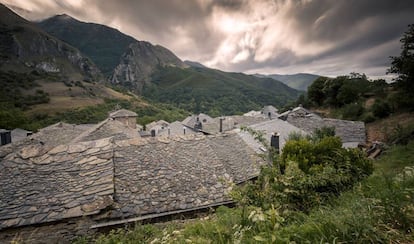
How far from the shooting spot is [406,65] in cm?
1748

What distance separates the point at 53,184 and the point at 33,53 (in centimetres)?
14322

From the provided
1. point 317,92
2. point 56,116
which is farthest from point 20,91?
point 317,92

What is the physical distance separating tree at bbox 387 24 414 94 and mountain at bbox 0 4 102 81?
12438 centimetres

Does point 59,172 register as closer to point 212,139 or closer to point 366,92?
point 212,139

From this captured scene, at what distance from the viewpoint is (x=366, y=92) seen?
3591 cm

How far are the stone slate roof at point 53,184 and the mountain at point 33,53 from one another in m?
115

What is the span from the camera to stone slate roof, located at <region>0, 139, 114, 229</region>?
4535mm

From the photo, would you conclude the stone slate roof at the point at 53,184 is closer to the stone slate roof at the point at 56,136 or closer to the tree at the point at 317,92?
the stone slate roof at the point at 56,136

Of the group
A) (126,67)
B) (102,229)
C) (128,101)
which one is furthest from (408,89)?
(126,67)

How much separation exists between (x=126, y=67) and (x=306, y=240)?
608 feet

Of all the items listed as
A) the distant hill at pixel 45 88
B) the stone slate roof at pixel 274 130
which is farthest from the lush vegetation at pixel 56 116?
the stone slate roof at pixel 274 130

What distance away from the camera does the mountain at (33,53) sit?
315 feet

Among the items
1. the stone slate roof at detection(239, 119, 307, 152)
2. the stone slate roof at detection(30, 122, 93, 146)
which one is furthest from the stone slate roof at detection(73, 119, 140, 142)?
the stone slate roof at detection(239, 119, 307, 152)

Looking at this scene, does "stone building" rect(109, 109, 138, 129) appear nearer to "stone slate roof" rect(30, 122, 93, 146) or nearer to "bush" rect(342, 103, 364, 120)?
"stone slate roof" rect(30, 122, 93, 146)
